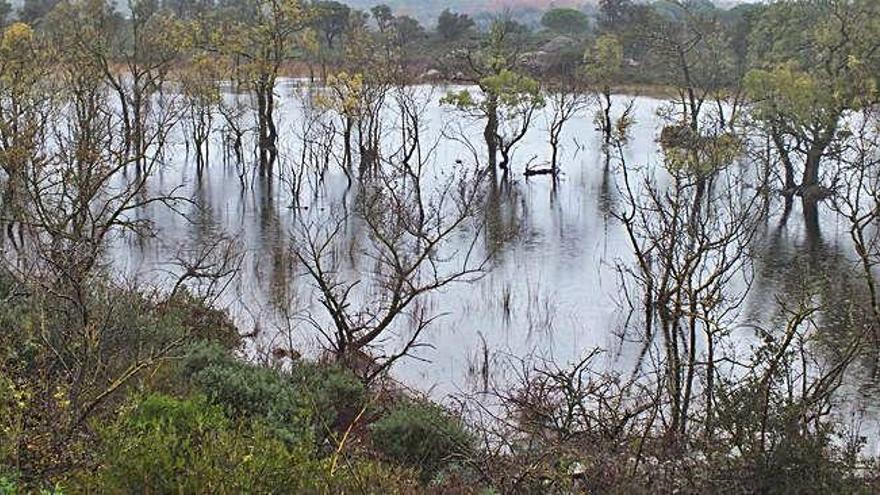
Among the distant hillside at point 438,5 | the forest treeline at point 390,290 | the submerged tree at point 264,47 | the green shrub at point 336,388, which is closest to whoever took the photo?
the forest treeline at point 390,290

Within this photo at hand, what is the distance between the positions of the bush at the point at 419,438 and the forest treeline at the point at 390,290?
0.10ft

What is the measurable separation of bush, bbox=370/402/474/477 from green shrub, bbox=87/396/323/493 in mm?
4194

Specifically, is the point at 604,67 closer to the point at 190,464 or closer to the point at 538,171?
the point at 538,171

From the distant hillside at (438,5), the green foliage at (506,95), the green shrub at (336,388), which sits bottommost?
the green shrub at (336,388)

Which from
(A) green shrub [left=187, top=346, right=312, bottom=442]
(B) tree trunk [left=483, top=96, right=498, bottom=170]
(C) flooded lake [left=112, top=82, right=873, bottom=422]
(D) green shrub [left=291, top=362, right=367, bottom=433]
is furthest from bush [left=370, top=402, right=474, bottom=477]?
(B) tree trunk [left=483, top=96, right=498, bottom=170]

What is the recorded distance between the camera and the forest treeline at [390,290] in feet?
27.5

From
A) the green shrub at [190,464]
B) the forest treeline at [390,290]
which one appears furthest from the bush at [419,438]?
the green shrub at [190,464]

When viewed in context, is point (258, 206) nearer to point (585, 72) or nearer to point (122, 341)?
point (122, 341)

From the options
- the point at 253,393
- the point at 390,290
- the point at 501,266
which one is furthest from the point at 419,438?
the point at 501,266

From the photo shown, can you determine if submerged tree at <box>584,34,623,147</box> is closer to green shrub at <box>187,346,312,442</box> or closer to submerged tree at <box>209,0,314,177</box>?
submerged tree at <box>209,0,314,177</box>

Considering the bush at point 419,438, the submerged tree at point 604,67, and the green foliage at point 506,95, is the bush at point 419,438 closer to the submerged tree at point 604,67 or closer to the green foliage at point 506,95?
the green foliage at point 506,95

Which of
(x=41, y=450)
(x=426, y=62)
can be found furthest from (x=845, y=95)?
(x=426, y=62)

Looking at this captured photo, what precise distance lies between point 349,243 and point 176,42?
620 inches

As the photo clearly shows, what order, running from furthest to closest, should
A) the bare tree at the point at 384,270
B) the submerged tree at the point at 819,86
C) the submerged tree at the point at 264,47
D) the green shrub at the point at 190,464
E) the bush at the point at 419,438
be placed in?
1. the submerged tree at the point at 264,47
2. the submerged tree at the point at 819,86
3. the bare tree at the point at 384,270
4. the bush at the point at 419,438
5. the green shrub at the point at 190,464
